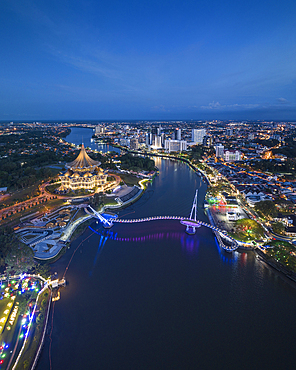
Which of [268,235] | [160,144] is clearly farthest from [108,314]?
[160,144]

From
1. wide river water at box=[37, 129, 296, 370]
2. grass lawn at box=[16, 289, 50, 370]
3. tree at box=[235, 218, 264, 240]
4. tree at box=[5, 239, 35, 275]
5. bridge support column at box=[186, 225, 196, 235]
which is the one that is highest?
tree at box=[5, 239, 35, 275]

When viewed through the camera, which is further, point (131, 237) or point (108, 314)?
point (131, 237)

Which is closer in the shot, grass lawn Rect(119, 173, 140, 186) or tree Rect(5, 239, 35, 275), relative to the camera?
tree Rect(5, 239, 35, 275)

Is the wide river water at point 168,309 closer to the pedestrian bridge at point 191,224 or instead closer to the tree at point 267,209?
the pedestrian bridge at point 191,224

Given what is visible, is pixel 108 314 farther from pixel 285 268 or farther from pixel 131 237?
pixel 285 268

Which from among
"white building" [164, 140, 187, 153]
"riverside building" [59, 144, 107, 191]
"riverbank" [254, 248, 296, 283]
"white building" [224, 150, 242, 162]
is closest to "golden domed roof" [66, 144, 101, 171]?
"riverside building" [59, 144, 107, 191]

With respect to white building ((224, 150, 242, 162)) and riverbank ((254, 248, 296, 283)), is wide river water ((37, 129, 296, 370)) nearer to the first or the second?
riverbank ((254, 248, 296, 283))

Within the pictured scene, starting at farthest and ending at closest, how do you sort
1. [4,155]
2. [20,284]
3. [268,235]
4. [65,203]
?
1. [4,155]
2. [65,203]
3. [268,235]
4. [20,284]
